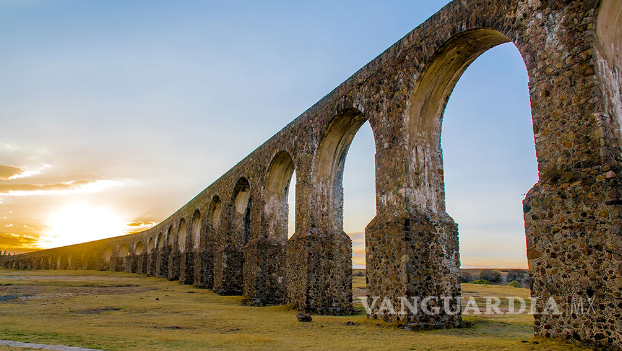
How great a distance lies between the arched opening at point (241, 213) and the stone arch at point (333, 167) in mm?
7627

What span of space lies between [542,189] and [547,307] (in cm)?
165

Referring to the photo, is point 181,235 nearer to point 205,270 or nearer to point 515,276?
point 205,270

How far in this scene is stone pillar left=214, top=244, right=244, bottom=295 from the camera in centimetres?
1892

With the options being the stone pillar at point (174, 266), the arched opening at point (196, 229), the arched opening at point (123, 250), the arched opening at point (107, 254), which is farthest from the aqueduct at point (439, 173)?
the arched opening at point (107, 254)

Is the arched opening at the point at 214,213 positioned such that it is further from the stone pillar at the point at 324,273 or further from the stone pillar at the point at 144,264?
the stone pillar at the point at 144,264

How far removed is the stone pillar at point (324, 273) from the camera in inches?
460

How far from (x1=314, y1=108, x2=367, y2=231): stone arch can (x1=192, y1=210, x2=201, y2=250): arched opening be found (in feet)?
50.3

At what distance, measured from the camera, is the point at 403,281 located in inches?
328

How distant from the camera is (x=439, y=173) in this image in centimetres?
934

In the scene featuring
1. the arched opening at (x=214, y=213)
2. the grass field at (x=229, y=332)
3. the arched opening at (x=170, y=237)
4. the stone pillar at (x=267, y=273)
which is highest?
the arched opening at (x=214, y=213)

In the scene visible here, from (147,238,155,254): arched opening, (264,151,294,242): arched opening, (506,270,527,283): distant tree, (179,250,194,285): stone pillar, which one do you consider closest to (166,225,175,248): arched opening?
(179,250,194,285): stone pillar

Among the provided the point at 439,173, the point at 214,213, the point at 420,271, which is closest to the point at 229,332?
the point at 420,271

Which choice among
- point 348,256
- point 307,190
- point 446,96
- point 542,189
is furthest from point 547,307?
point 307,190

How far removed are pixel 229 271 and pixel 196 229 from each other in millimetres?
8364
